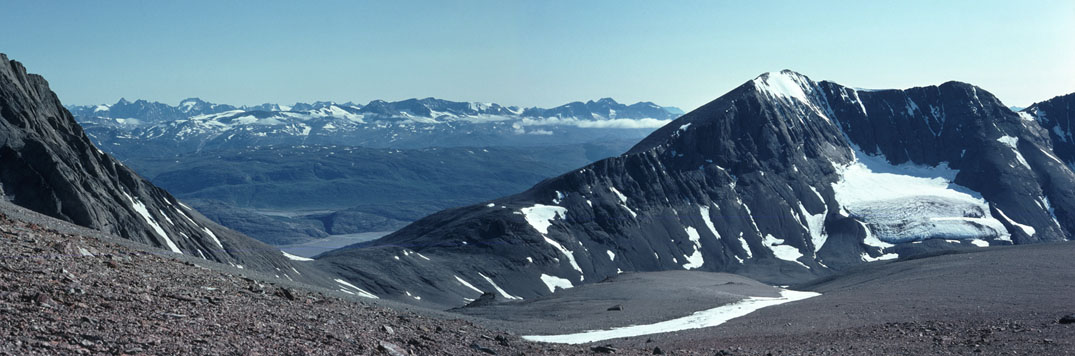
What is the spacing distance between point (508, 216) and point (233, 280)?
145 metres

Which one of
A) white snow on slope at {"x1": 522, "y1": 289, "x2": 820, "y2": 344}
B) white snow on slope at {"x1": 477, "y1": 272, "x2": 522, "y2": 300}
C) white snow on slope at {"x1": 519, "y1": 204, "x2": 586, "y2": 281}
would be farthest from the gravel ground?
white snow on slope at {"x1": 519, "y1": 204, "x2": 586, "y2": 281}

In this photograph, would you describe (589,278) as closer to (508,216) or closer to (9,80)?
(508,216)

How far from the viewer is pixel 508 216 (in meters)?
185

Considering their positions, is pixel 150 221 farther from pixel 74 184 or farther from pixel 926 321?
pixel 926 321

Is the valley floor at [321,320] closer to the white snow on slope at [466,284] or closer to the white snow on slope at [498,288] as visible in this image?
the white snow on slope at [466,284]

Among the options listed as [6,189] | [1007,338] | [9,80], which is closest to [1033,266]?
[1007,338]

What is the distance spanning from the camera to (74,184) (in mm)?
83750

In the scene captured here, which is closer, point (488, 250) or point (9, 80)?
point (9, 80)

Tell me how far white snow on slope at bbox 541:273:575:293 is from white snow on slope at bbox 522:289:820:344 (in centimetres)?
8578

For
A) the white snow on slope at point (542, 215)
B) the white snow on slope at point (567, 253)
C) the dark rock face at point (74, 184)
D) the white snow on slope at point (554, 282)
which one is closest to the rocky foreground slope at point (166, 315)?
the dark rock face at point (74, 184)

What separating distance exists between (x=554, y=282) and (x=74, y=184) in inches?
3791

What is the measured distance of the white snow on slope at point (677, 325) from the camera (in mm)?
50938

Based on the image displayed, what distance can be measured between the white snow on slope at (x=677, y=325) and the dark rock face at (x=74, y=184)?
159 feet

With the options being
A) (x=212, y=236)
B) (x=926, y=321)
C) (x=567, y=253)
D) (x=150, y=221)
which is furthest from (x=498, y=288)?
(x=926, y=321)
